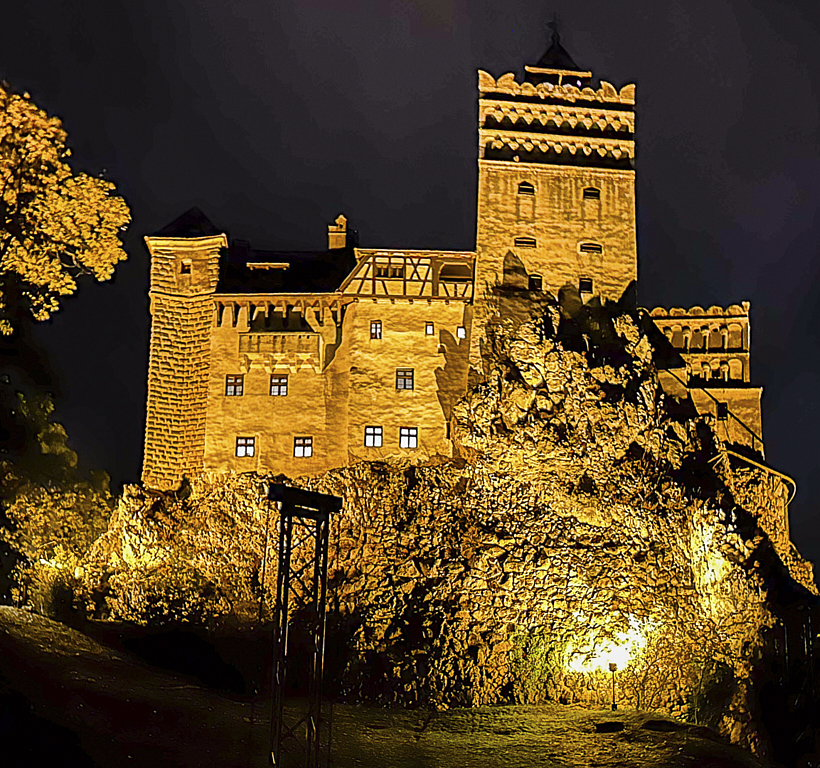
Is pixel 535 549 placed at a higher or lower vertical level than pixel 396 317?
Result: lower

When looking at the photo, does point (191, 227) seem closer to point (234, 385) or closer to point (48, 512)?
point (234, 385)

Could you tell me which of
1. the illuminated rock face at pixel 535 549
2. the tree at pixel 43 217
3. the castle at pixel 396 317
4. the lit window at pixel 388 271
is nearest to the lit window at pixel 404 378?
the castle at pixel 396 317

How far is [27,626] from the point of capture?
2997cm

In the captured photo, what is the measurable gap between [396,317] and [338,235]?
18.5 ft

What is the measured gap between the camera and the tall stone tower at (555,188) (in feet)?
135

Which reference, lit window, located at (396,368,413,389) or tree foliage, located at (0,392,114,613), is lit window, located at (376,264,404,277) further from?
tree foliage, located at (0,392,114,613)

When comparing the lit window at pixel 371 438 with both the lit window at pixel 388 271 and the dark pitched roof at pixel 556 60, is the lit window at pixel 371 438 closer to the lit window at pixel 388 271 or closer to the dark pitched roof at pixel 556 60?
the lit window at pixel 388 271

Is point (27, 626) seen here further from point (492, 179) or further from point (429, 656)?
point (492, 179)

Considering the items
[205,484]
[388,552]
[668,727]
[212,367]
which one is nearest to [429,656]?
[388,552]

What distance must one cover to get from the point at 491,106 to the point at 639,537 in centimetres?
1724

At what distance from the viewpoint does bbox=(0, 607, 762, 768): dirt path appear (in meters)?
24.7

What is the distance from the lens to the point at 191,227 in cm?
4275

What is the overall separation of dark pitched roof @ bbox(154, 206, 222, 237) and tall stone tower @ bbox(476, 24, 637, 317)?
995cm

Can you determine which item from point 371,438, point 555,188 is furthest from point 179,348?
point 555,188
